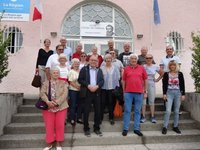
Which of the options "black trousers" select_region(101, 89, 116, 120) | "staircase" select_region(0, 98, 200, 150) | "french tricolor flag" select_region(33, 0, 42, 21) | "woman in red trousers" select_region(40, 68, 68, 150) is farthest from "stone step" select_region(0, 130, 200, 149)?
"french tricolor flag" select_region(33, 0, 42, 21)

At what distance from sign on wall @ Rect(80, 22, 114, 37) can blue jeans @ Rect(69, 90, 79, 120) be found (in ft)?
14.4

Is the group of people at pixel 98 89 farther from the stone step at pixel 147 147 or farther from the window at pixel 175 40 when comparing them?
the window at pixel 175 40

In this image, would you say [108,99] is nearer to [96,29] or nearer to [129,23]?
[96,29]

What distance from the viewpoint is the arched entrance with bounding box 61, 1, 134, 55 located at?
9.88 meters

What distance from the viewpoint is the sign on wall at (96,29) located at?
32.5 feet

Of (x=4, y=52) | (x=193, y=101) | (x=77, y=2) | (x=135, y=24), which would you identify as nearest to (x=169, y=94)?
(x=193, y=101)

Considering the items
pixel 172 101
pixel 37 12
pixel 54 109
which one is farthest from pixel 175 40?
pixel 54 109

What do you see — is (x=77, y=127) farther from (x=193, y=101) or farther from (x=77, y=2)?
(x=77, y=2)

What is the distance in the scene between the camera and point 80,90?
5656 mm

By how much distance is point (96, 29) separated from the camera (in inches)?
391

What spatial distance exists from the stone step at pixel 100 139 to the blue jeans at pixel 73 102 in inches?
16.2

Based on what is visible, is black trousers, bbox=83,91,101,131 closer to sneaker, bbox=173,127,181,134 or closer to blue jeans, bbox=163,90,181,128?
blue jeans, bbox=163,90,181,128

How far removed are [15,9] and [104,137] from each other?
19.5 ft

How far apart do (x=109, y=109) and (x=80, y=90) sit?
0.86 meters
